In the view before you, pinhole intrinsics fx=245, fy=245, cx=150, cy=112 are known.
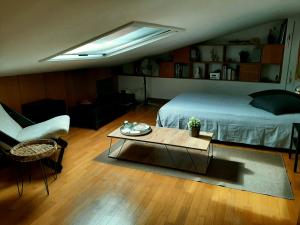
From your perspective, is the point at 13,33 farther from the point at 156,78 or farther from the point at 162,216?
the point at 156,78

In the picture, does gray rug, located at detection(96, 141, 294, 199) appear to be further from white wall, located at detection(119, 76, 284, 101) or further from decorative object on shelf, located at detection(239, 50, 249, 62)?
decorative object on shelf, located at detection(239, 50, 249, 62)

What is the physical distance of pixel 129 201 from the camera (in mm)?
2270

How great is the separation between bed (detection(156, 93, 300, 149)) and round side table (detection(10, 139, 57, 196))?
1.71 metres

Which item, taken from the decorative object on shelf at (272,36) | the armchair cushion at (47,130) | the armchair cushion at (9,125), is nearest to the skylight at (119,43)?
the armchair cushion at (47,130)

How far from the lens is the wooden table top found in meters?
2.65

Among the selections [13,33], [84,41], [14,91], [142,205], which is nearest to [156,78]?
[14,91]

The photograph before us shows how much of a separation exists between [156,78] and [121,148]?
2.67 meters

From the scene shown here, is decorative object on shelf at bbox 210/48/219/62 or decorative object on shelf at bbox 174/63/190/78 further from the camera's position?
decorative object on shelf at bbox 174/63/190/78

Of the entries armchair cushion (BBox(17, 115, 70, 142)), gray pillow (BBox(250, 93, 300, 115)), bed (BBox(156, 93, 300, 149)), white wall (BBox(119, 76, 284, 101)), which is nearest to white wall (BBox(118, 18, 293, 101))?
white wall (BBox(119, 76, 284, 101))

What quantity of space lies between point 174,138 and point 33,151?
1.48 meters

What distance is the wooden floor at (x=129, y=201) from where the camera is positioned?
2037mm

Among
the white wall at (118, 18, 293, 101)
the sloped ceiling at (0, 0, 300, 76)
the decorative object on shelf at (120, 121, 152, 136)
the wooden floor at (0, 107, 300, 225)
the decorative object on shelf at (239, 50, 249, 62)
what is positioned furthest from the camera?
the decorative object on shelf at (239, 50, 249, 62)

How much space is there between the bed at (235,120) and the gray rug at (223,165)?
0.60 feet

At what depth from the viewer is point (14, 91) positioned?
3.51 m
